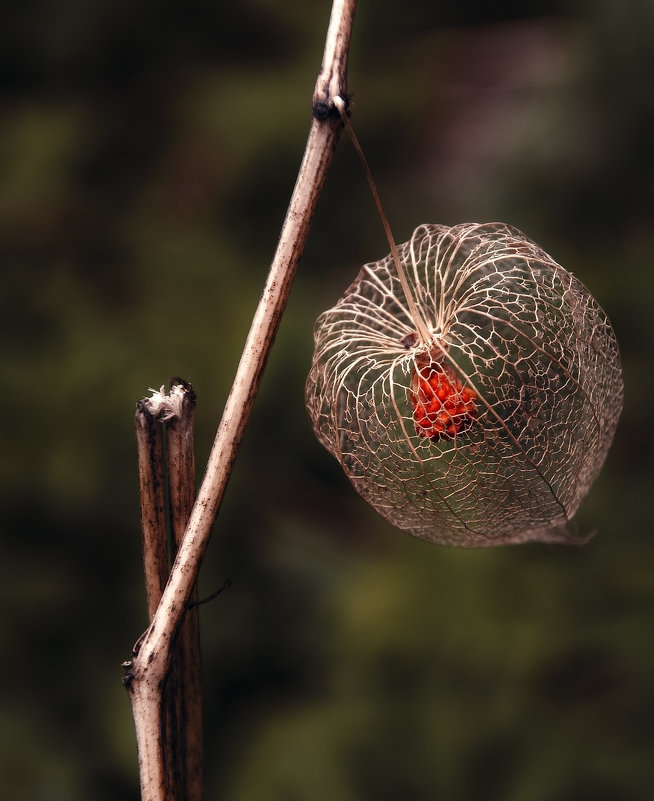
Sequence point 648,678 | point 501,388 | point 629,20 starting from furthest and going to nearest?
point 629,20 → point 648,678 → point 501,388

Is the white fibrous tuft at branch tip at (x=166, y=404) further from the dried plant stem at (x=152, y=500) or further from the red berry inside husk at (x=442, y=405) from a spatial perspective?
the red berry inside husk at (x=442, y=405)

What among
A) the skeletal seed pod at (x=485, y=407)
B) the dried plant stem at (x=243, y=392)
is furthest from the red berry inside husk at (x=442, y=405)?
the dried plant stem at (x=243, y=392)

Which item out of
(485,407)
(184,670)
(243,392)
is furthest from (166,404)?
(485,407)

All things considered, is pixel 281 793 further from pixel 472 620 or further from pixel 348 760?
pixel 472 620

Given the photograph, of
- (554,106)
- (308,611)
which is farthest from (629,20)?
(308,611)

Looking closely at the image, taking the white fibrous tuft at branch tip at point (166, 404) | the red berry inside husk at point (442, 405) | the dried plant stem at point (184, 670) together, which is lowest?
the dried plant stem at point (184, 670)

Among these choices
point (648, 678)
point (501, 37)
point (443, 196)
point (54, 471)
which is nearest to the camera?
point (648, 678)
